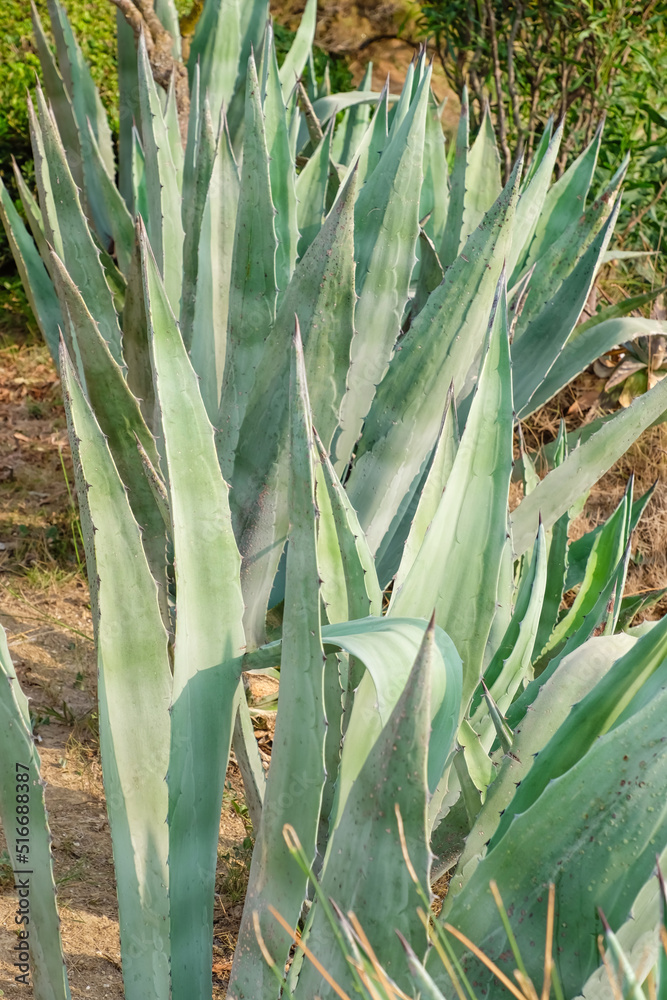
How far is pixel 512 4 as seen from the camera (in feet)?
12.4

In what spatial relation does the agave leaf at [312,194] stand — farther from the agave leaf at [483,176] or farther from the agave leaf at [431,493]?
the agave leaf at [431,493]

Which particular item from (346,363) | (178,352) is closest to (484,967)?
(178,352)

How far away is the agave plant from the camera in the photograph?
2.60 ft

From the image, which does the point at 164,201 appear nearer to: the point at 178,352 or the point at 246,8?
the point at 178,352

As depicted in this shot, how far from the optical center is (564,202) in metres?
2.17

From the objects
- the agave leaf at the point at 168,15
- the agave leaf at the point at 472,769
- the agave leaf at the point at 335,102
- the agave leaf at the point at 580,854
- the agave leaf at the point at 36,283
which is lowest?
the agave leaf at the point at 472,769

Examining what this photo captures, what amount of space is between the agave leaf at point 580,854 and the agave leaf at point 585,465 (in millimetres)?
776

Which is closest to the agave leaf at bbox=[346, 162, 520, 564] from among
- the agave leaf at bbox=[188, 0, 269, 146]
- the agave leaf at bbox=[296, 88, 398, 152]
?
the agave leaf at bbox=[296, 88, 398, 152]

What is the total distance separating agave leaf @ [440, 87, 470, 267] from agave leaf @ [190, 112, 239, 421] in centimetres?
50

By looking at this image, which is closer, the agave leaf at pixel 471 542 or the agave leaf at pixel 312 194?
the agave leaf at pixel 471 542

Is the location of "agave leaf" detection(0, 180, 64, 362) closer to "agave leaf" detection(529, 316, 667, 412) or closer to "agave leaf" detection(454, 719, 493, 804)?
"agave leaf" detection(529, 316, 667, 412)

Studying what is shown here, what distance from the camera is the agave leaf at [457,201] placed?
6.54 ft

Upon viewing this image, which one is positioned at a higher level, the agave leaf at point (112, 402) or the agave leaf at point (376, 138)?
the agave leaf at point (376, 138)

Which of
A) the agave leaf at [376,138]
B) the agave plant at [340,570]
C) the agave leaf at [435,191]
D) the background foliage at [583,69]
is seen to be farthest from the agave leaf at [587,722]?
the background foliage at [583,69]
